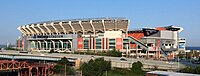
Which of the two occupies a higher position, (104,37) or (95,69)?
(104,37)

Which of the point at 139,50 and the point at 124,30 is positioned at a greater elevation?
the point at 124,30

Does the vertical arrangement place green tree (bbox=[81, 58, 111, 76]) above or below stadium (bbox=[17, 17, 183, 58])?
below

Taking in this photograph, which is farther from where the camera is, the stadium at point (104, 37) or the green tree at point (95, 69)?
the stadium at point (104, 37)

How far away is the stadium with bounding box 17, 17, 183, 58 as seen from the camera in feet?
380

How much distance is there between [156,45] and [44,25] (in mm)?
50259

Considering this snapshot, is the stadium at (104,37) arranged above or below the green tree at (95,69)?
above

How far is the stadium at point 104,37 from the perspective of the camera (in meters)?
116

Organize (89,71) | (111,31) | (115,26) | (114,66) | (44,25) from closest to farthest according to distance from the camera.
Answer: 1. (89,71)
2. (114,66)
3. (111,31)
4. (115,26)
5. (44,25)

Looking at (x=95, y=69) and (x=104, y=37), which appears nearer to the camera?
(x=95, y=69)

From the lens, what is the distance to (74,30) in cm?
13012

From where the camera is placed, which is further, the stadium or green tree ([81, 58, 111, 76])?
the stadium

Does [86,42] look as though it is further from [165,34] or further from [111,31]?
[165,34]

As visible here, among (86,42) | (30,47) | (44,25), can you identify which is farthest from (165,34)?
(30,47)

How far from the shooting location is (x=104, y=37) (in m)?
116
